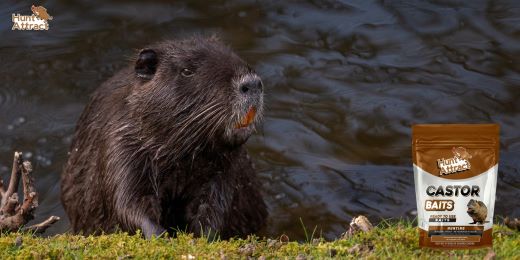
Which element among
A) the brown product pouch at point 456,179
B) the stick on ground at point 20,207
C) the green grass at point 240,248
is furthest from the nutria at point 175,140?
the brown product pouch at point 456,179

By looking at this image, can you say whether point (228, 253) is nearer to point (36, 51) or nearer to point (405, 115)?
point (405, 115)

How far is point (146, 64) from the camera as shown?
6.00 metres

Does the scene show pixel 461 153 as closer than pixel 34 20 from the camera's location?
Yes

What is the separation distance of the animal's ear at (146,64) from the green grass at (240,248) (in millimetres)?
1307

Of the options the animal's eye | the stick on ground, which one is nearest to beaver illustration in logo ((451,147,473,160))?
the animal's eye

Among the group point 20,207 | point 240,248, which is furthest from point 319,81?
point 240,248

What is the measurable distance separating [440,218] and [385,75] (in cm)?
515

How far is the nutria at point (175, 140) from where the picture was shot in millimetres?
5633

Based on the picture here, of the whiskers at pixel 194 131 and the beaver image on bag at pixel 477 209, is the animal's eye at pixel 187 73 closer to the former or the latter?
the whiskers at pixel 194 131

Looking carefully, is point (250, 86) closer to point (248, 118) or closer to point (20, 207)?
point (248, 118)

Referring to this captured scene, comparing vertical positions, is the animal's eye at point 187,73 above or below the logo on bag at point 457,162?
above

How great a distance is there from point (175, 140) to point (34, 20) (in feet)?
18.7

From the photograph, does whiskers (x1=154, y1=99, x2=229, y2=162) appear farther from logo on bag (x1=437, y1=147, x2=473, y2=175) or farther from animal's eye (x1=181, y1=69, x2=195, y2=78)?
logo on bag (x1=437, y1=147, x2=473, y2=175)

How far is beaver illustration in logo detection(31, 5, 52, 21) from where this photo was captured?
34.5ft
